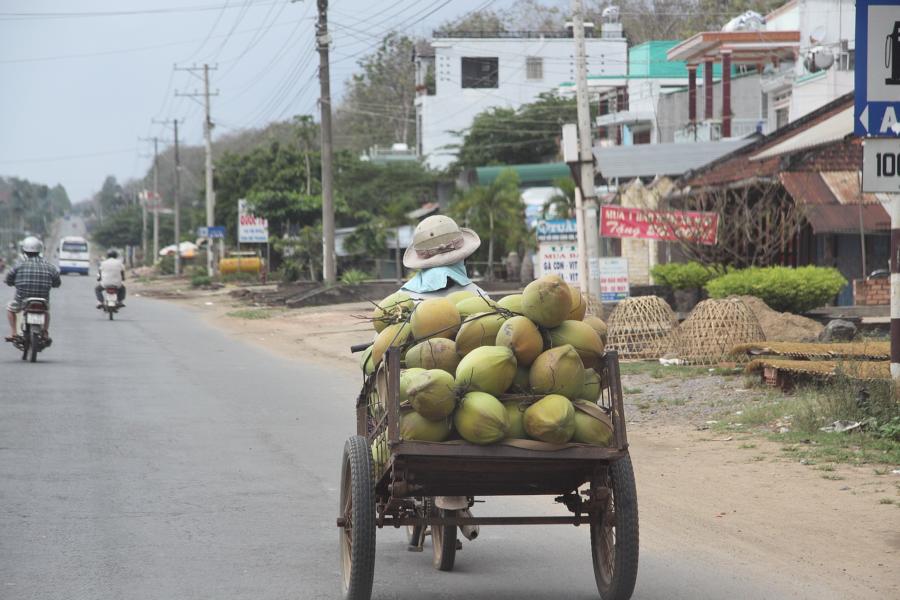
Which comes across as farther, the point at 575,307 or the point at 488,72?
the point at 488,72

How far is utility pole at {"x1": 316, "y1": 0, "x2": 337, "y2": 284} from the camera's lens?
1478 inches

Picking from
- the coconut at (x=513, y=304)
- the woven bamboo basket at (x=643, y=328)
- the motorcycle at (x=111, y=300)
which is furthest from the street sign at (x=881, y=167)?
the motorcycle at (x=111, y=300)

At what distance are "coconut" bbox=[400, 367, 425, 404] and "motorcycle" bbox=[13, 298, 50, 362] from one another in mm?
13898

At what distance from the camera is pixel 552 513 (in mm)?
8352

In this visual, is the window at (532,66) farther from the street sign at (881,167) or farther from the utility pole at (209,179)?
the street sign at (881,167)

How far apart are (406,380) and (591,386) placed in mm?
872

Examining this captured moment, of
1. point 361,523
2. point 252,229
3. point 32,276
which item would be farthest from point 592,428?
point 252,229

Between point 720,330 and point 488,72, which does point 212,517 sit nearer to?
point 720,330

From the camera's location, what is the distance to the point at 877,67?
8086 mm

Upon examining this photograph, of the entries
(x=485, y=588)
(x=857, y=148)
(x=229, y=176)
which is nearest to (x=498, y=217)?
(x=857, y=148)

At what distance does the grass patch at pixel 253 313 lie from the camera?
33250 millimetres

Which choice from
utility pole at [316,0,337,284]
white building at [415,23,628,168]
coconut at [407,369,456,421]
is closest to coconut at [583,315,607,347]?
coconut at [407,369,456,421]

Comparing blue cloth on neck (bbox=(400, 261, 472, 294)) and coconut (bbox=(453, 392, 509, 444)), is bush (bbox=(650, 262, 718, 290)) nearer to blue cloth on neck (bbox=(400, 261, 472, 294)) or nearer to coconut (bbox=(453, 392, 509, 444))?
blue cloth on neck (bbox=(400, 261, 472, 294))

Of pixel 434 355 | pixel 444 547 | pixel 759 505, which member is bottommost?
pixel 759 505
